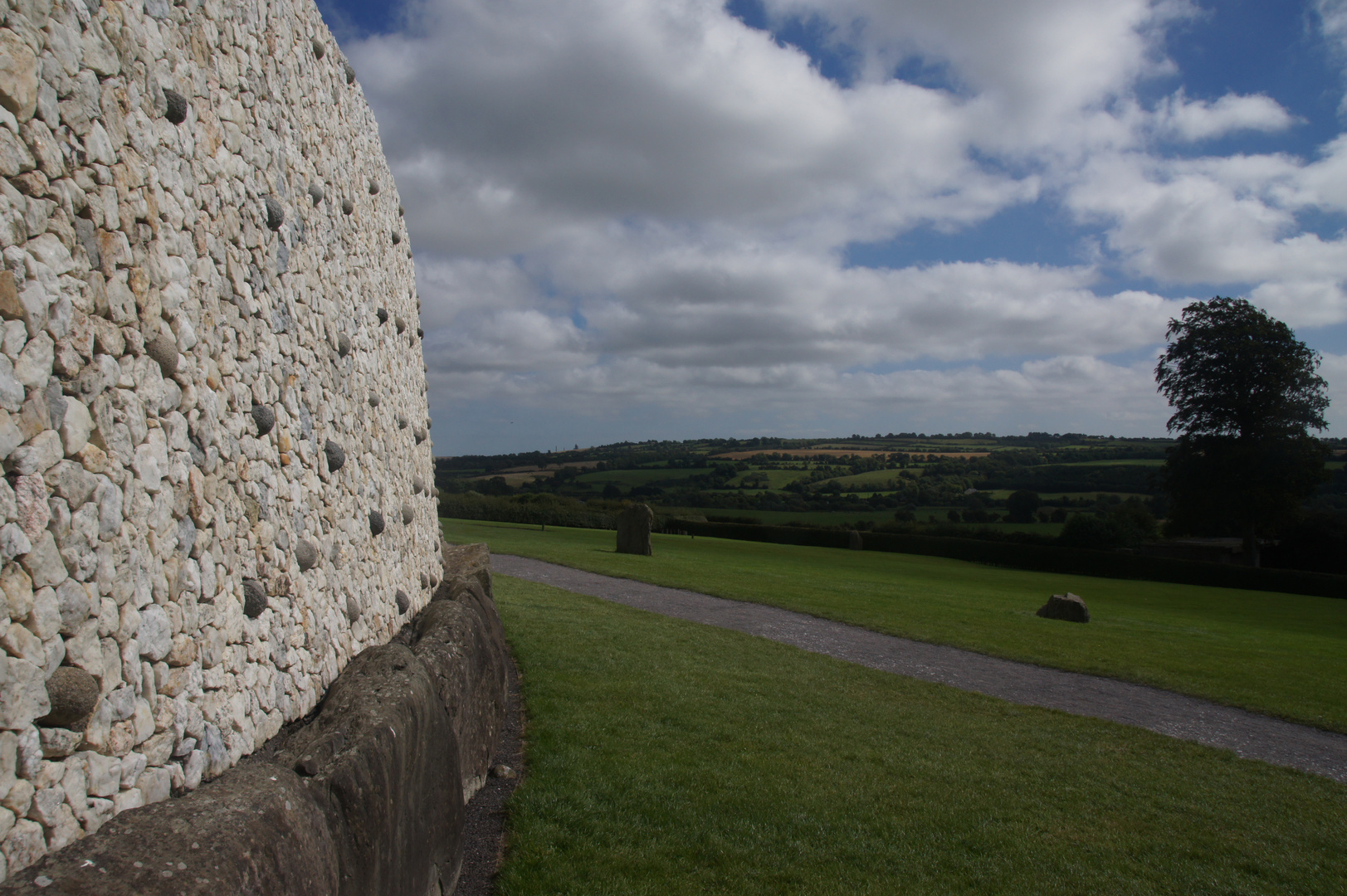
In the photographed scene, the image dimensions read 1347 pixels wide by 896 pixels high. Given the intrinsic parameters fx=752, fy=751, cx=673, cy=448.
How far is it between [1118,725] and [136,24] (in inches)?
393

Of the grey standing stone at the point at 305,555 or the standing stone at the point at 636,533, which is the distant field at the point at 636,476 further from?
the grey standing stone at the point at 305,555

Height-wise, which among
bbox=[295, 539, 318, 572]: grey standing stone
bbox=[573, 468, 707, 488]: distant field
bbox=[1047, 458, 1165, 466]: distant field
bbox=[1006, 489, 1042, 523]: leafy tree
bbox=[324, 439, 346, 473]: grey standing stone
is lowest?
bbox=[1006, 489, 1042, 523]: leafy tree

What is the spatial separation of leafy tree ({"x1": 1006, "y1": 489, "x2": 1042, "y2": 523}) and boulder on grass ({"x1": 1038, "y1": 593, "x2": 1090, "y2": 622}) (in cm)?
3657

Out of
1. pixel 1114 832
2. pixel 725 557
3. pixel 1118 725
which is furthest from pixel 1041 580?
pixel 1114 832

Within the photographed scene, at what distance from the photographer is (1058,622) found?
15609 millimetres

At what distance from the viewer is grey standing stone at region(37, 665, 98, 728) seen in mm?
2119

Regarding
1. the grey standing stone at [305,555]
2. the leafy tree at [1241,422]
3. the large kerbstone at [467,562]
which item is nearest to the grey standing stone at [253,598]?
the grey standing stone at [305,555]

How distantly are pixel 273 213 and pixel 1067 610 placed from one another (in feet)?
55.8

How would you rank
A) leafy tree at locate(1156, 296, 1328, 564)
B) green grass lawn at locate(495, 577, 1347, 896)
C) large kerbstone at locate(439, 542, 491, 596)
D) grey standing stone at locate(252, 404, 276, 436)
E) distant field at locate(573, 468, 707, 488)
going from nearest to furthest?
grey standing stone at locate(252, 404, 276, 436) < green grass lawn at locate(495, 577, 1347, 896) < large kerbstone at locate(439, 542, 491, 596) < leafy tree at locate(1156, 296, 1328, 564) < distant field at locate(573, 468, 707, 488)

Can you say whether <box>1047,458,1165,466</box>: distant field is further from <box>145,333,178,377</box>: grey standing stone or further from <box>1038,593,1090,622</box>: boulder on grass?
<box>145,333,178,377</box>: grey standing stone

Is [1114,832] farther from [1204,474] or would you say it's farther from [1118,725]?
[1204,474]

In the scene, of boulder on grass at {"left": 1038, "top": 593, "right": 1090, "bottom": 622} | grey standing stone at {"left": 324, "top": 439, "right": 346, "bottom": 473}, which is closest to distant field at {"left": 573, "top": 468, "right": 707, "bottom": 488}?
boulder on grass at {"left": 1038, "top": 593, "right": 1090, "bottom": 622}

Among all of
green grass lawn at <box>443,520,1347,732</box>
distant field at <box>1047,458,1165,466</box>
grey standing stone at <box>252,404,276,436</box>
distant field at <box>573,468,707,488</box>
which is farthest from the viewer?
distant field at <box>1047,458,1165,466</box>

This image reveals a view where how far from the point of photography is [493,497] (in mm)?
46812
